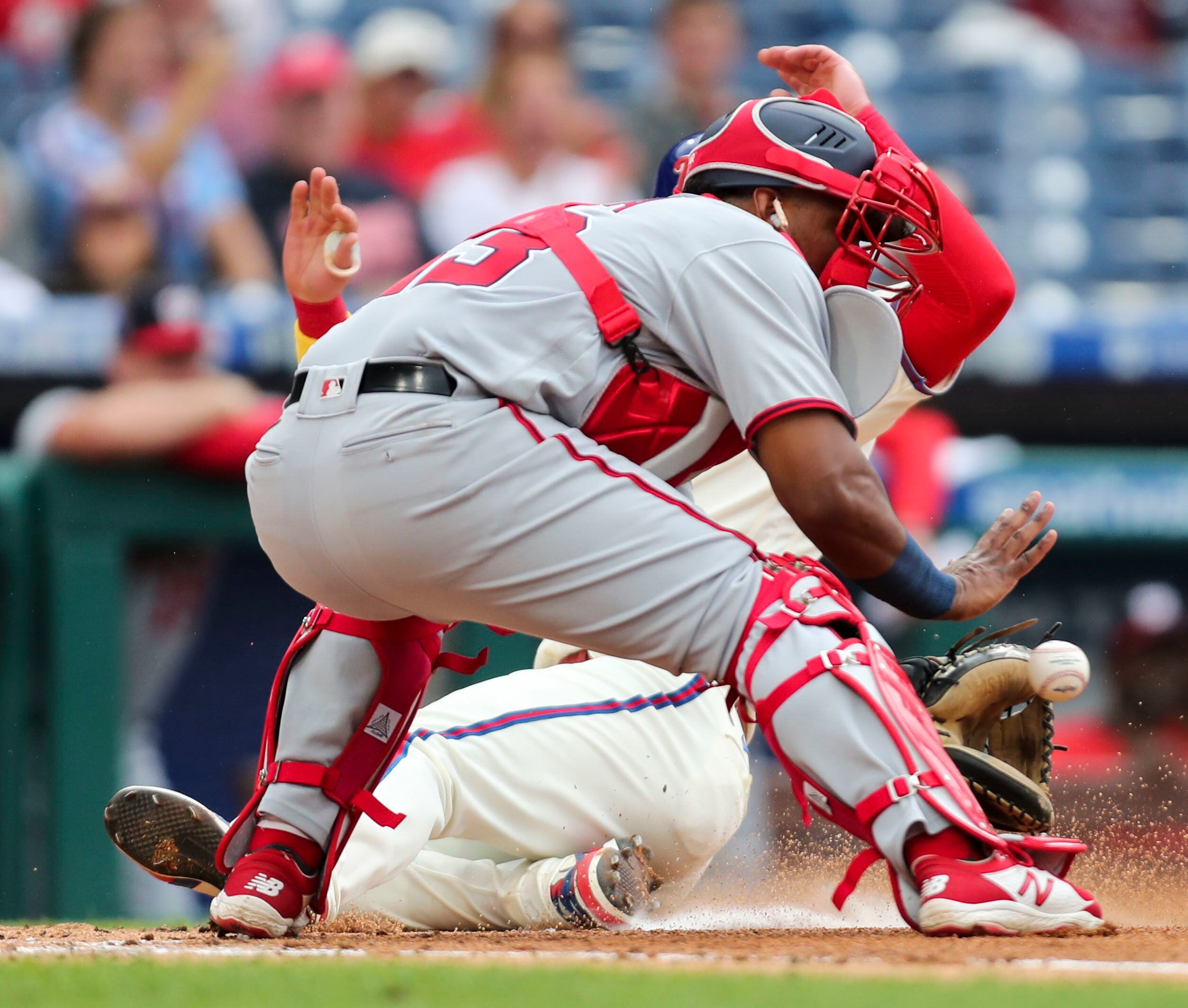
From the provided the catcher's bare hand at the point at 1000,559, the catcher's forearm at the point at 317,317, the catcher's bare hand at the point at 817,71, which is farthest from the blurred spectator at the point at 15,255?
the catcher's bare hand at the point at 1000,559

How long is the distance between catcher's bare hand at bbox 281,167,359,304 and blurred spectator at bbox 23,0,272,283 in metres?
4.20

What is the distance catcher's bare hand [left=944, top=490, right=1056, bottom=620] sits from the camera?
100.0 inches

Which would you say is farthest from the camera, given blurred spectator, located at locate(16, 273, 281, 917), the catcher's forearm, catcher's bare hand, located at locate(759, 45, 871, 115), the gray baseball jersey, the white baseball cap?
the white baseball cap

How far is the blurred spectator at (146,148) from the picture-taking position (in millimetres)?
7164

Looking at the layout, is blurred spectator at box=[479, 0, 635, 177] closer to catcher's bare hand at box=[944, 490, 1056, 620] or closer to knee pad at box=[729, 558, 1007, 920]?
catcher's bare hand at box=[944, 490, 1056, 620]

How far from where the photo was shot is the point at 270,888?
261 cm

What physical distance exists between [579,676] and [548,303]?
1.01m

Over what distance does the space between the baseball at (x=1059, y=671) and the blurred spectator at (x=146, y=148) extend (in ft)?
16.1

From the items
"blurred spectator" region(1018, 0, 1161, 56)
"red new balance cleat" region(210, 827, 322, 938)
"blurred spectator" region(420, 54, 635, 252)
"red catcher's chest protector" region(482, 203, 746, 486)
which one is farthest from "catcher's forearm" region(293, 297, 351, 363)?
"blurred spectator" region(1018, 0, 1161, 56)

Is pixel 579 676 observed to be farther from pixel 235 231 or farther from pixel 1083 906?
pixel 235 231

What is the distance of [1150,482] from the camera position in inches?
261

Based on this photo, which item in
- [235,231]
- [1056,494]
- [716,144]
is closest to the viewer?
[716,144]

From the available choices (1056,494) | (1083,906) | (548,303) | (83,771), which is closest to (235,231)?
(83,771)

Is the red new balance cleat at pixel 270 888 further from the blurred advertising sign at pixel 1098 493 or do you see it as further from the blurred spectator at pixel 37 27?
the blurred spectator at pixel 37 27
